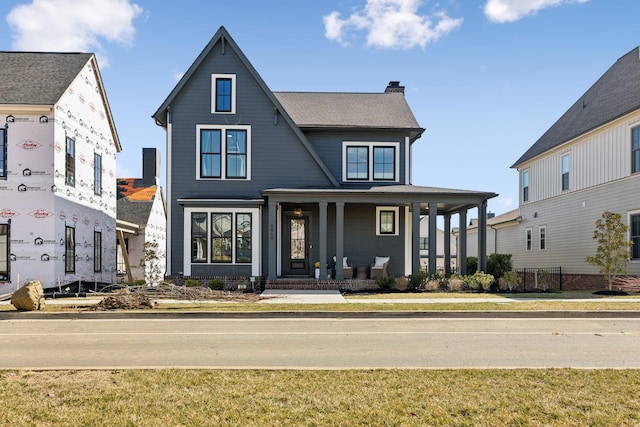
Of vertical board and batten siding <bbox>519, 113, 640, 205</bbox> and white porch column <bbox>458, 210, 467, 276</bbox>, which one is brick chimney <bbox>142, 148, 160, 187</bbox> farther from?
vertical board and batten siding <bbox>519, 113, 640, 205</bbox>

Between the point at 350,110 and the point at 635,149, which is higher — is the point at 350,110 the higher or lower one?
the higher one

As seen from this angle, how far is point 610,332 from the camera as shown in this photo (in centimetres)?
1008

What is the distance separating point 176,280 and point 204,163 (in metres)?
5.07

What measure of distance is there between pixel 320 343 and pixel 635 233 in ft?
53.1

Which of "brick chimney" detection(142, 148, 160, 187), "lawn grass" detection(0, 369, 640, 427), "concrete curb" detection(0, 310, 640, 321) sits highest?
"brick chimney" detection(142, 148, 160, 187)

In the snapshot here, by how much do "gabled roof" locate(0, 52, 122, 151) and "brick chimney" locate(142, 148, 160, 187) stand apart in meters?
9.99

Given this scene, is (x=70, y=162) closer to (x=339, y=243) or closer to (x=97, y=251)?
(x=97, y=251)

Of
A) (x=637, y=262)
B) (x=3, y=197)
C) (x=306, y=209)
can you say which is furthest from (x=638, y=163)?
(x=3, y=197)

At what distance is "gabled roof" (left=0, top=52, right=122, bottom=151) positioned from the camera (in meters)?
18.2

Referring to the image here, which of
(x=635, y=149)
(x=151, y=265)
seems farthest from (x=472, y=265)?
(x=151, y=265)

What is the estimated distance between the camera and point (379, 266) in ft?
69.5

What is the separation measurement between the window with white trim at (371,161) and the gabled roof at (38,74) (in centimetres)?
1188

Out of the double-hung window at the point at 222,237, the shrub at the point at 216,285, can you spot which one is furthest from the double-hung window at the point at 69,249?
the shrub at the point at 216,285

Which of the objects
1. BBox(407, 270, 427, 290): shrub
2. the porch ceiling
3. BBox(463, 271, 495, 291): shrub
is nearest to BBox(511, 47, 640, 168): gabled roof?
the porch ceiling
